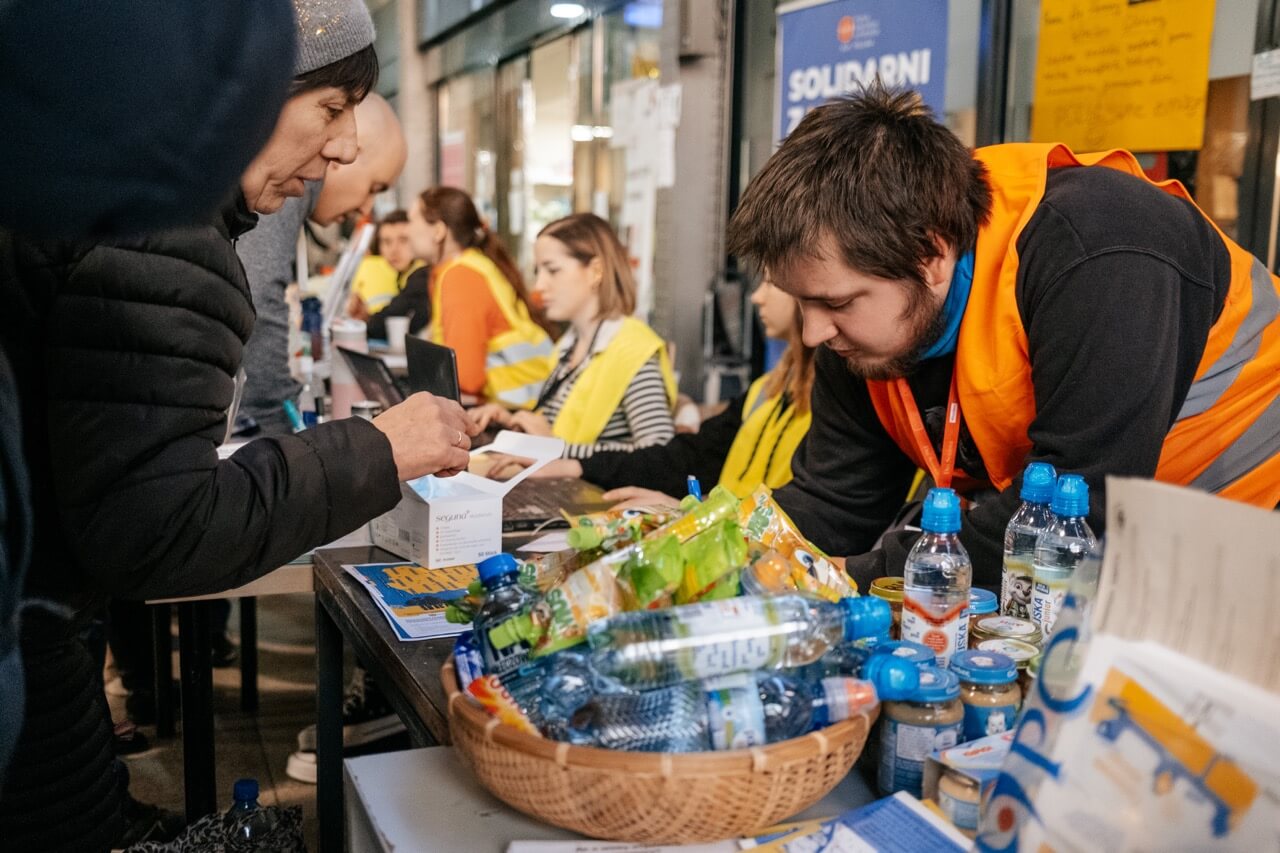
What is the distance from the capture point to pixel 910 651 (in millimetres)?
1086

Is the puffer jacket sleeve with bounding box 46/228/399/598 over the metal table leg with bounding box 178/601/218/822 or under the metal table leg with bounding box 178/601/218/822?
over

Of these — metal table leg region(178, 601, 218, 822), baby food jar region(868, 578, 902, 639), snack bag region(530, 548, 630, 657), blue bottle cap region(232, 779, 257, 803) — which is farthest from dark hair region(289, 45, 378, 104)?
metal table leg region(178, 601, 218, 822)

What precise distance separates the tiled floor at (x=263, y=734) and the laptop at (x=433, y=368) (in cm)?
97

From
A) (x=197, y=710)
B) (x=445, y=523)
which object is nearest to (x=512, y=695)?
(x=445, y=523)

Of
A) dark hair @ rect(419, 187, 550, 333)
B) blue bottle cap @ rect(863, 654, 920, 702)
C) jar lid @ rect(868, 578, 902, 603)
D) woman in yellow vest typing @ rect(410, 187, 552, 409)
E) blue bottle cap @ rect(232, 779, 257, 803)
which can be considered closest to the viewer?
blue bottle cap @ rect(863, 654, 920, 702)

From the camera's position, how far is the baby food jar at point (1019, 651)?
1.16 meters

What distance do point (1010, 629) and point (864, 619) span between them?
0.33 m

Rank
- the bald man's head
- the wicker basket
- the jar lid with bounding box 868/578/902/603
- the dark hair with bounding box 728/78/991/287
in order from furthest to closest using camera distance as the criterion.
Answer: the bald man's head, the dark hair with bounding box 728/78/991/287, the jar lid with bounding box 868/578/902/603, the wicker basket

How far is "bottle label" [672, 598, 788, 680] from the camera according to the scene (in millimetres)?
922

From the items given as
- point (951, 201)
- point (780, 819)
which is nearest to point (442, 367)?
point (951, 201)

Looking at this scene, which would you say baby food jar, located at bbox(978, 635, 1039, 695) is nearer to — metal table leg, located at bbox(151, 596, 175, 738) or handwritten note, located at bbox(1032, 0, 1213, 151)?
handwritten note, located at bbox(1032, 0, 1213, 151)

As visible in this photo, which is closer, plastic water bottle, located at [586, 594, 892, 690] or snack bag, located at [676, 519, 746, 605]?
plastic water bottle, located at [586, 594, 892, 690]

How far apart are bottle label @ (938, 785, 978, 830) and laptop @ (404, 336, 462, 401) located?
1.19 metres

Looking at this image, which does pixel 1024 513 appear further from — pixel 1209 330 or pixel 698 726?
pixel 698 726
